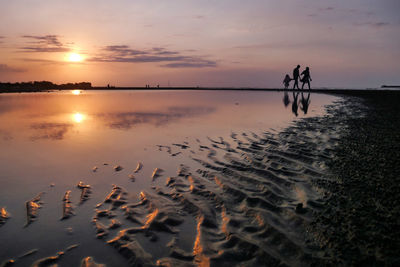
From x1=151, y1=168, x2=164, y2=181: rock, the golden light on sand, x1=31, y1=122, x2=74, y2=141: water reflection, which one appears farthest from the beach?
the golden light on sand

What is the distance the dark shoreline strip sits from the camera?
3.68 meters

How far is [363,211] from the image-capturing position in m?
4.76

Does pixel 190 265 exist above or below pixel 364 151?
below

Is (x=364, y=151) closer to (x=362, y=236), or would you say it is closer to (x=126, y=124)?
(x=362, y=236)

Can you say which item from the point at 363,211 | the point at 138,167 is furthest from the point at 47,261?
the point at 363,211

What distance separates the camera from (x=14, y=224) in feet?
15.8

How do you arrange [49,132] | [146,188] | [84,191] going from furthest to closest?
[49,132] → [146,188] → [84,191]

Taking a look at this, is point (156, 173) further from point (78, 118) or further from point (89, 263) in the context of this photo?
point (78, 118)

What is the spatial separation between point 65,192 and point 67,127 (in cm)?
1054

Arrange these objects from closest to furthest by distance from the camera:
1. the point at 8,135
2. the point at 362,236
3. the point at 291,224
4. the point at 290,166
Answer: the point at 362,236 < the point at 291,224 < the point at 290,166 < the point at 8,135

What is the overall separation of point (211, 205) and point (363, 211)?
2677mm

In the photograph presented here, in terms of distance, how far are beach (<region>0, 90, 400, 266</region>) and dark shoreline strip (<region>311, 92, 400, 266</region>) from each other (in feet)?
0.07

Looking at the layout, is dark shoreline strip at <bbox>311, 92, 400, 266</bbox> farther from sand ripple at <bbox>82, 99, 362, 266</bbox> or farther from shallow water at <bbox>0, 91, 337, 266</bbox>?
shallow water at <bbox>0, 91, 337, 266</bbox>

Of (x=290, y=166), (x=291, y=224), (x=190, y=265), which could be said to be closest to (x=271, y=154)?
(x=290, y=166)
